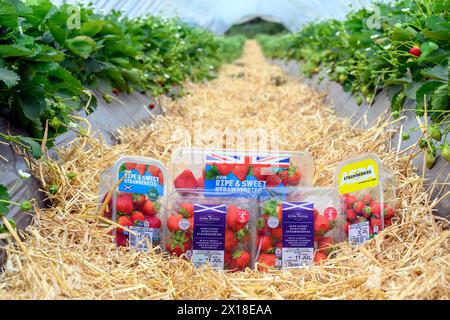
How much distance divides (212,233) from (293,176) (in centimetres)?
51

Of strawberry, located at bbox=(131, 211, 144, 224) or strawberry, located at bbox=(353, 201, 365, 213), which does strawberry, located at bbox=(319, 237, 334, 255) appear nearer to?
strawberry, located at bbox=(353, 201, 365, 213)

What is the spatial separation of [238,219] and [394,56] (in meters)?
1.94

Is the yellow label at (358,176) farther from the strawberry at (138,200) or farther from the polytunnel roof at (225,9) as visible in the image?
the polytunnel roof at (225,9)

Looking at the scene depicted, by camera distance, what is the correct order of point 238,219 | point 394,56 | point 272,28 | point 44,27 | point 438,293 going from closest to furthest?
point 438,293 → point 238,219 → point 44,27 → point 394,56 → point 272,28

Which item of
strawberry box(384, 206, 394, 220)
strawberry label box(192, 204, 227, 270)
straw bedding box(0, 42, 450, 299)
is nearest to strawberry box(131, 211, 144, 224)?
straw bedding box(0, 42, 450, 299)

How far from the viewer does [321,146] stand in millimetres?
3416

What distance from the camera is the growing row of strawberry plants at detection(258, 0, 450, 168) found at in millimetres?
2500

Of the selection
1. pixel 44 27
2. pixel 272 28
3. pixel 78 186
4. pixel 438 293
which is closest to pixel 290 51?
pixel 44 27

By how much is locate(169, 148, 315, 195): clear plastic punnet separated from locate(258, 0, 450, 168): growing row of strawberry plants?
0.55 meters

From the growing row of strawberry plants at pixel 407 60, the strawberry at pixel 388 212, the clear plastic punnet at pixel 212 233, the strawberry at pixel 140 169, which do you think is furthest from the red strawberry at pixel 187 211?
the growing row of strawberry plants at pixel 407 60

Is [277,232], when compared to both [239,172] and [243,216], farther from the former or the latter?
[239,172]

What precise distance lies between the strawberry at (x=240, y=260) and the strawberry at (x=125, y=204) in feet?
1.40
